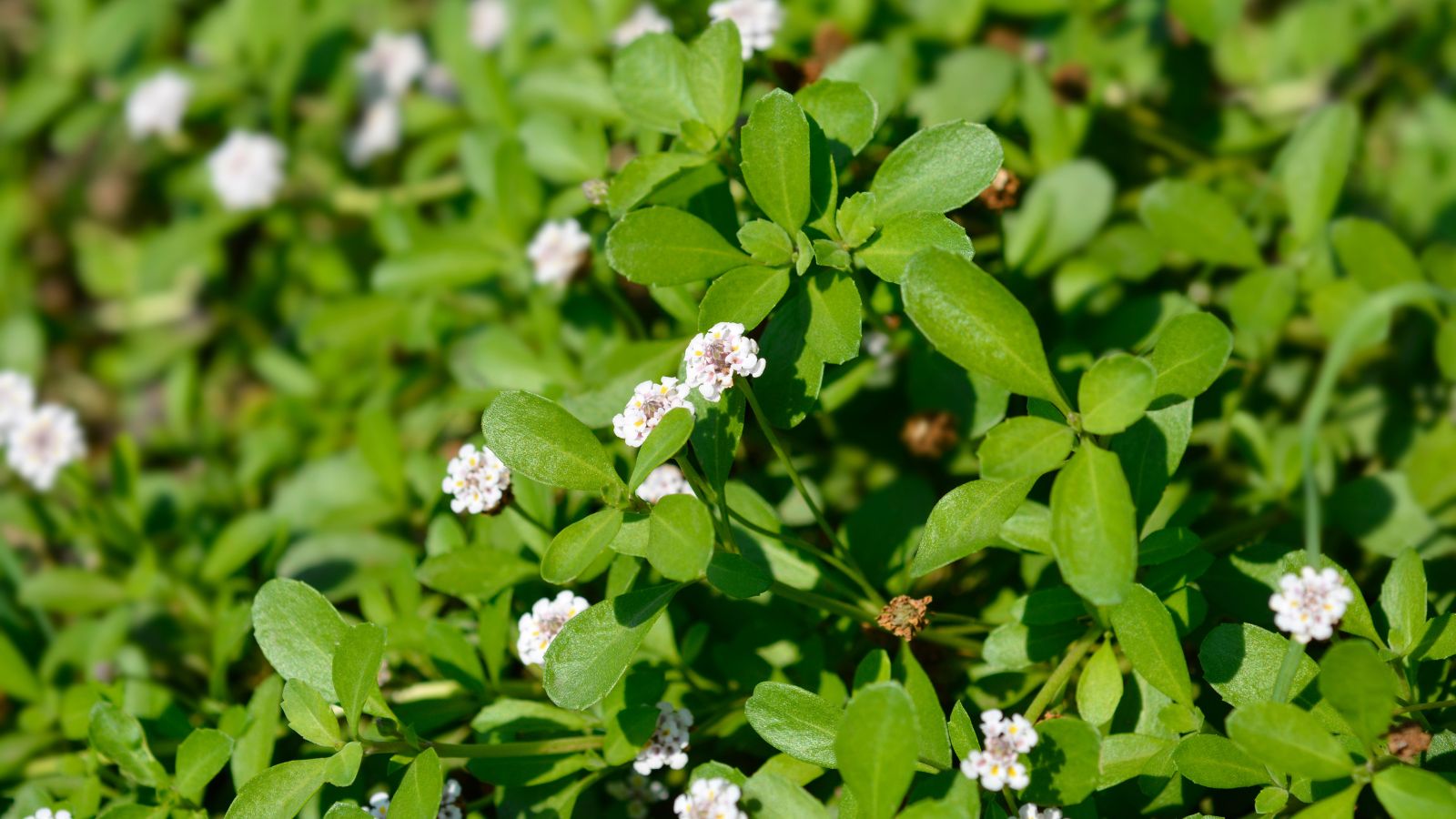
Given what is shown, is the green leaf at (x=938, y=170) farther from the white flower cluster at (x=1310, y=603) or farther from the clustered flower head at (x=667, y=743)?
the clustered flower head at (x=667, y=743)

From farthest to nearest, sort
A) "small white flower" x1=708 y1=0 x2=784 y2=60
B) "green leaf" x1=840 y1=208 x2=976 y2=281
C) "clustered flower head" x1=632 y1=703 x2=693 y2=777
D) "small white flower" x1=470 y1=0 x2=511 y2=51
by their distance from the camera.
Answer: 1. "small white flower" x1=470 y1=0 x2=511 y2=51
2. "small white flower" x1=708 y1=0 x2=784 y2=60
3. "clustered flower head" x1=632 y1=703 x2=693 y2=777
4. "green leaf" x1=840 y1=208 x2=976 y2=281

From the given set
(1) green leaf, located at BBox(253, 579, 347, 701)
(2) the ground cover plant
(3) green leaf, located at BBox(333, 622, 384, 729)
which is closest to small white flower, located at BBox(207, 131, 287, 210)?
(2) the ground cover plant

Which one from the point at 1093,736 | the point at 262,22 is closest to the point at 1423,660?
the point at 1093,736

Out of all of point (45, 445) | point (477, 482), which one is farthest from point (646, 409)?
point (45, 445)

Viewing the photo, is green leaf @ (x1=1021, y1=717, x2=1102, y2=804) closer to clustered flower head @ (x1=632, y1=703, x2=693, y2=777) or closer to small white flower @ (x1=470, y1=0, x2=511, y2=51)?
clustered flower head @ (x1=632, y1=703, x2=693, y2=777)

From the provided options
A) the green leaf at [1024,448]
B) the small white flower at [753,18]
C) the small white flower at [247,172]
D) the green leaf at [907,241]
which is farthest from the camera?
the small white flower at [247,172]

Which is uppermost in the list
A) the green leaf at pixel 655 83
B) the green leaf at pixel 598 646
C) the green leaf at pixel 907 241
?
the green leaf at pixel 655 83

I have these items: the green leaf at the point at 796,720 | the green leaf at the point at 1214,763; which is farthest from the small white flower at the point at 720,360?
the green leaf at the point at 1214,763

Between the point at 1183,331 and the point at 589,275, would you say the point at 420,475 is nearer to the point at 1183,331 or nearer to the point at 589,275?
the point at 589,275
